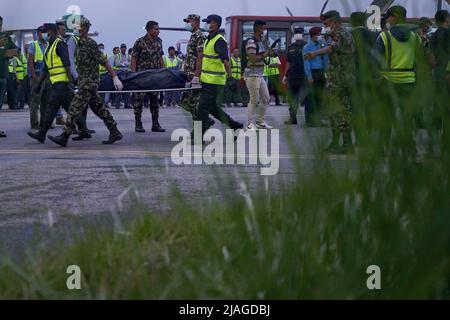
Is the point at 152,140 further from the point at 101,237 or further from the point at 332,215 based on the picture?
the point at 332,215

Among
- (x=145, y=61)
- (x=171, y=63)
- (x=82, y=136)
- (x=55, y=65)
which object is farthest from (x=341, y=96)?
(x=171, y=63)

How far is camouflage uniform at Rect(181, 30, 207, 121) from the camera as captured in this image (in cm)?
1450

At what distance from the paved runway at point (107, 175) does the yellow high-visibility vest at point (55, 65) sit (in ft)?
2.92

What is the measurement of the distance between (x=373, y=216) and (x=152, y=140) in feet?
36.2

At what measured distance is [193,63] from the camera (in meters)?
15.0

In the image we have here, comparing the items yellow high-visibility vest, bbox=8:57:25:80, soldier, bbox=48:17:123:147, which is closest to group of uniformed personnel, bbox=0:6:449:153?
soldier, bbox=48:17:123:147

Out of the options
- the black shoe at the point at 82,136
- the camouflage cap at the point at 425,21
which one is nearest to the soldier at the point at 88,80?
the black shoe at the point at 82,136

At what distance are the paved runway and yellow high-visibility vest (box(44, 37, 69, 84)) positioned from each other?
891 mm

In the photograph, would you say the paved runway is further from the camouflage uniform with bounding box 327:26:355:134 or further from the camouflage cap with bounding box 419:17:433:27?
the camouflage cap with bounding box 419:17:433:27

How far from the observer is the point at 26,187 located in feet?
28.8

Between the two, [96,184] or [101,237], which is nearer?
[101,237]

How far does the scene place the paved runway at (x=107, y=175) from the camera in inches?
Result: 150

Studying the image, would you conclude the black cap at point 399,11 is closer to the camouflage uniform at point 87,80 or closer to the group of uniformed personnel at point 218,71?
the group of uniformed personnel at point 218,71
